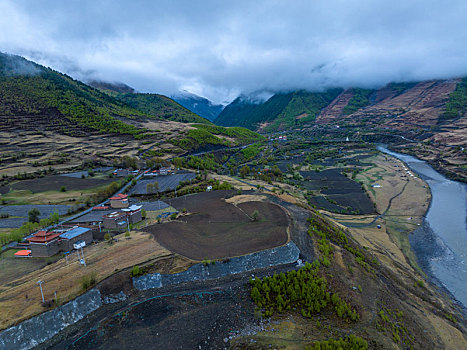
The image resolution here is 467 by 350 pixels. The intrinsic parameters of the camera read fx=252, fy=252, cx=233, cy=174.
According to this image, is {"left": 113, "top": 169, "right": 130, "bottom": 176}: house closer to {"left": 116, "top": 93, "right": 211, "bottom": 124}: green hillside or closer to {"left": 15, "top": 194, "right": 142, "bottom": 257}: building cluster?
{"left": 15, "top": 194, "right": 142, "bottom": 257}: building cluster

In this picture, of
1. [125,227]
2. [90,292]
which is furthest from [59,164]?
[90,292]

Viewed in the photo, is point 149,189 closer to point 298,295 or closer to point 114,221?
point 114,221

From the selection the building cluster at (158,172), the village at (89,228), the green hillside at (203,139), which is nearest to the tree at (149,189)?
the village at (89,228)

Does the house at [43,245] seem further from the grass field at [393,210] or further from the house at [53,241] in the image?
the grass field at [393,210]

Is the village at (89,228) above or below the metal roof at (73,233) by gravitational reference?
below

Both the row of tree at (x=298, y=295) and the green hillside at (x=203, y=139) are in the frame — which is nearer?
the row of tree at (x=298, y=295)

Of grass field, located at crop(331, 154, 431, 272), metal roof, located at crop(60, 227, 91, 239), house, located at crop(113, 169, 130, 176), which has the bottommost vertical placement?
grass field, located at crop(331, 154, 431, 272)

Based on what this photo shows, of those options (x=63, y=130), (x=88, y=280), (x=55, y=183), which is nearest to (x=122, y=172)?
(x=55, y=183)

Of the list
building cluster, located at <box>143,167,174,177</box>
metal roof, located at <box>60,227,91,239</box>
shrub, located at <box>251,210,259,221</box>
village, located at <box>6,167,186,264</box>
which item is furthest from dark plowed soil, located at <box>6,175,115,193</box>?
shrub, located at <box>251,210,259,221</box>
